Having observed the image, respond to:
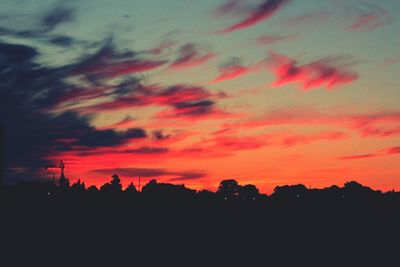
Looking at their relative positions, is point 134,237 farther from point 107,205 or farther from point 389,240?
point 389,240

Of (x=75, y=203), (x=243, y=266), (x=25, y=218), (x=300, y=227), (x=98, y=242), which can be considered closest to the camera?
(x=243, y=266)

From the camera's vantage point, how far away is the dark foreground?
46031 mm

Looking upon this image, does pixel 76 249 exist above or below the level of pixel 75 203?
below

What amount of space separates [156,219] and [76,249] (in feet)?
58.5

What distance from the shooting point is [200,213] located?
70250 millimetres

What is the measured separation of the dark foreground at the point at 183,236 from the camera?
46031 mm

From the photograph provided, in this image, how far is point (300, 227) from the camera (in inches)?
2470

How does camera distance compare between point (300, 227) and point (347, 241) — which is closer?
point (347, 241)

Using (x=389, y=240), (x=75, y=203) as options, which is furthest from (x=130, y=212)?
(x=389, y=240)

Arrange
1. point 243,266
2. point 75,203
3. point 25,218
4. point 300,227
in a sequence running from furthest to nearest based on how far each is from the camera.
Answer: point 75,203 → point 300,227 → point 25,218 → point 243,266

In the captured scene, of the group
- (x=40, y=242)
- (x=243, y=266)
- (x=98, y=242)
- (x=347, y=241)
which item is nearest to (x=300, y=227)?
(x=347, y=241)

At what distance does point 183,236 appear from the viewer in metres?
56.1

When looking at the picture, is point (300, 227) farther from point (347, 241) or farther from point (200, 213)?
point (200, 213)

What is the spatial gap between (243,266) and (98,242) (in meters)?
13.4
